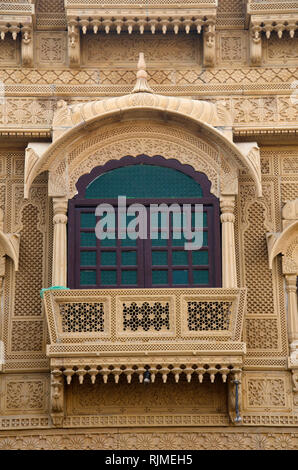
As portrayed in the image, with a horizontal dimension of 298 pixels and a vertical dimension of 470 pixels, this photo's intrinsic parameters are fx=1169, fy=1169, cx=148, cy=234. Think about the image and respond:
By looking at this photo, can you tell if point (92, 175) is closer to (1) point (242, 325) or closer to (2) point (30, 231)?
(2) point (30, 231)

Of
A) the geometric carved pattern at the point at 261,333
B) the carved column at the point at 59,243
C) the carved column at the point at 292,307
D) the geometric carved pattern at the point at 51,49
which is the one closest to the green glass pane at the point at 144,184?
the carved column at the point at 59,243

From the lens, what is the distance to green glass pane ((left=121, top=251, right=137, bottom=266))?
494 inches

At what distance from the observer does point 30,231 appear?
42.5 ft

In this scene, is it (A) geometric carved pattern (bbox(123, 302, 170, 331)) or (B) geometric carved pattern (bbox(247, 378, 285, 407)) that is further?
(B) geometric carved pattern (bbox(247, 378, 285, 407))

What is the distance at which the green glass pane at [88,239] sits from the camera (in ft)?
41.3

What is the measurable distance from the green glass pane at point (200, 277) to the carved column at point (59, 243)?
139 centimetres

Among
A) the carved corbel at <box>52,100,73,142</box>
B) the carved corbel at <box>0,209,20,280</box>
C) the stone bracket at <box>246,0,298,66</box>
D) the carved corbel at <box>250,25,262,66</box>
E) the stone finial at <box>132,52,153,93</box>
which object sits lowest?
the carved corbel at <box>0,209,20,280</box>

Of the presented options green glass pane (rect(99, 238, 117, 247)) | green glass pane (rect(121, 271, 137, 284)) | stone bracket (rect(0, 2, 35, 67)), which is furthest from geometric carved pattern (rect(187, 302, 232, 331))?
stone bracket (rect(0, 2, 35, 67))

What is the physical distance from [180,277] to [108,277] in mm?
771

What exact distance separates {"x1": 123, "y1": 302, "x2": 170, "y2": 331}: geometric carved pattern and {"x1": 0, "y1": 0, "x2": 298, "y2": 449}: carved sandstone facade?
1 cm

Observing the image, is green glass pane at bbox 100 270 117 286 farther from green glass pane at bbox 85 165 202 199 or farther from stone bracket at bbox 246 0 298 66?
stone bracket at bbox 246 0 298 66

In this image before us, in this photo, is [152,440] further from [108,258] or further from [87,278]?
[108,258]

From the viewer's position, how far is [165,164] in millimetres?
12875

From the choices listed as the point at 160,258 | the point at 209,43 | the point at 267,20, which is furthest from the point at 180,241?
the point at 267,20
